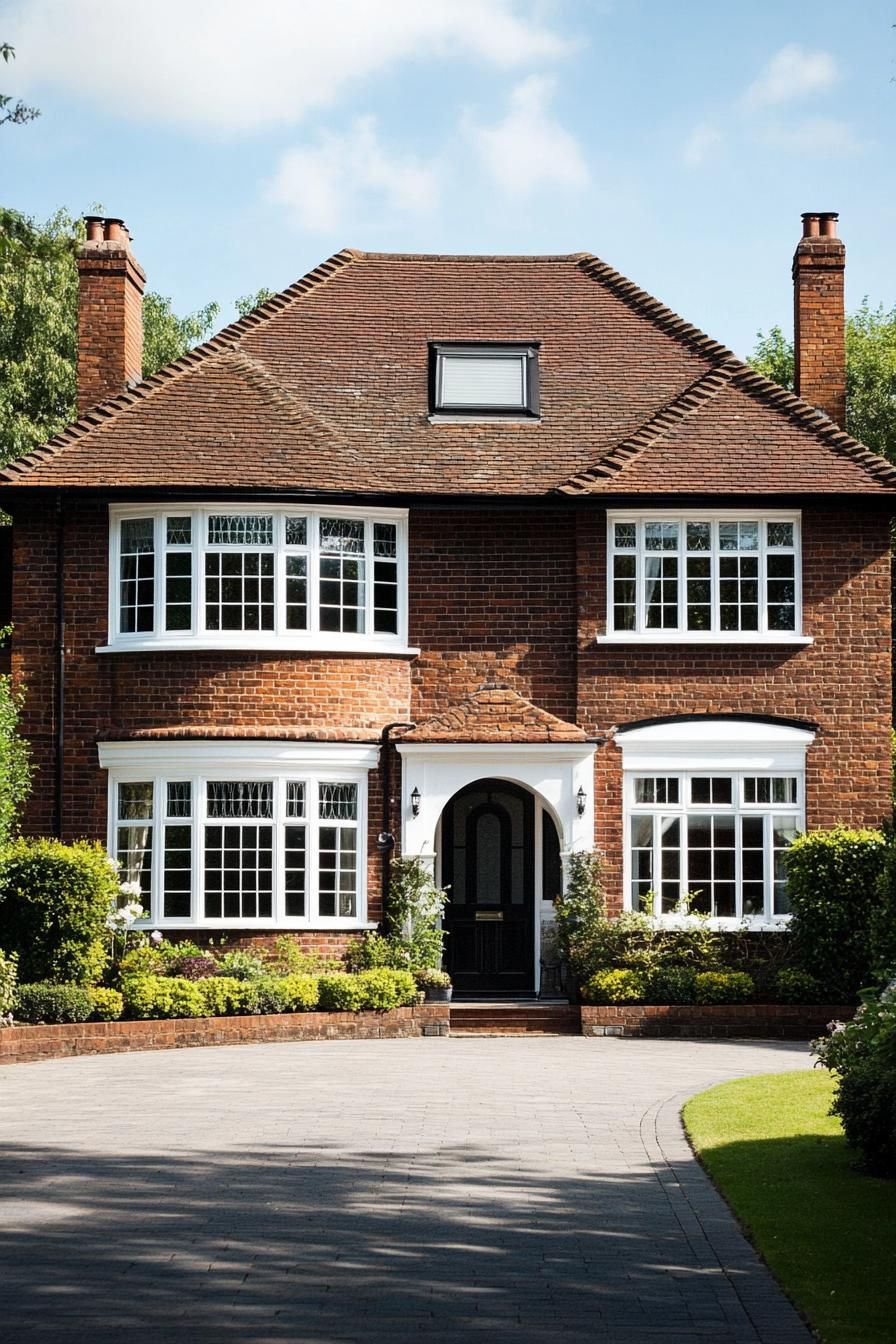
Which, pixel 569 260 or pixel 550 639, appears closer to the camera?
pixel 550 639

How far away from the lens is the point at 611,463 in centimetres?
2342

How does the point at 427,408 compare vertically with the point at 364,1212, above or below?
above

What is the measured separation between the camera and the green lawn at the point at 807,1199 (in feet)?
26.7

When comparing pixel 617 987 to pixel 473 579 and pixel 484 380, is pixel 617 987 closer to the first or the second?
pixel 473 579

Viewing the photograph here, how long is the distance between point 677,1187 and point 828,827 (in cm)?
1224

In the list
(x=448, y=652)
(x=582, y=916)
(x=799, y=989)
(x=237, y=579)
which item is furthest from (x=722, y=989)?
(x=237, y=579)

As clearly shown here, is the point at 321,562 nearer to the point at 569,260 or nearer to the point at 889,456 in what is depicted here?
the point at 569,260

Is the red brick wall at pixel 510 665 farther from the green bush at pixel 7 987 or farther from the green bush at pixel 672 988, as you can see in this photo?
the green bush at pixel 7 987

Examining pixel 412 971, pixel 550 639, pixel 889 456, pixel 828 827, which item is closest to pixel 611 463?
pixel 550 639

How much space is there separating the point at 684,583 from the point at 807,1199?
13.4 meters

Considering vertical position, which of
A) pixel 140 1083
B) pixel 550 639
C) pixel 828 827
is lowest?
pixel 140 1083

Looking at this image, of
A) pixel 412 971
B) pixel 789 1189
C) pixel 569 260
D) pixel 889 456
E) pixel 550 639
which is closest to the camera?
pixel 789 1189

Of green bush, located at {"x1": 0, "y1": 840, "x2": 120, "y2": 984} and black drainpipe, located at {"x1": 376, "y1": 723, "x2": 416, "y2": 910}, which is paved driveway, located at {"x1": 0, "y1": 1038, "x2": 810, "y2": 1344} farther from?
black drainpipe, located at {"x1": 376, "y1": 723, "x2": 416, "y2": 910}

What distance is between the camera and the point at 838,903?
70.7 feet
